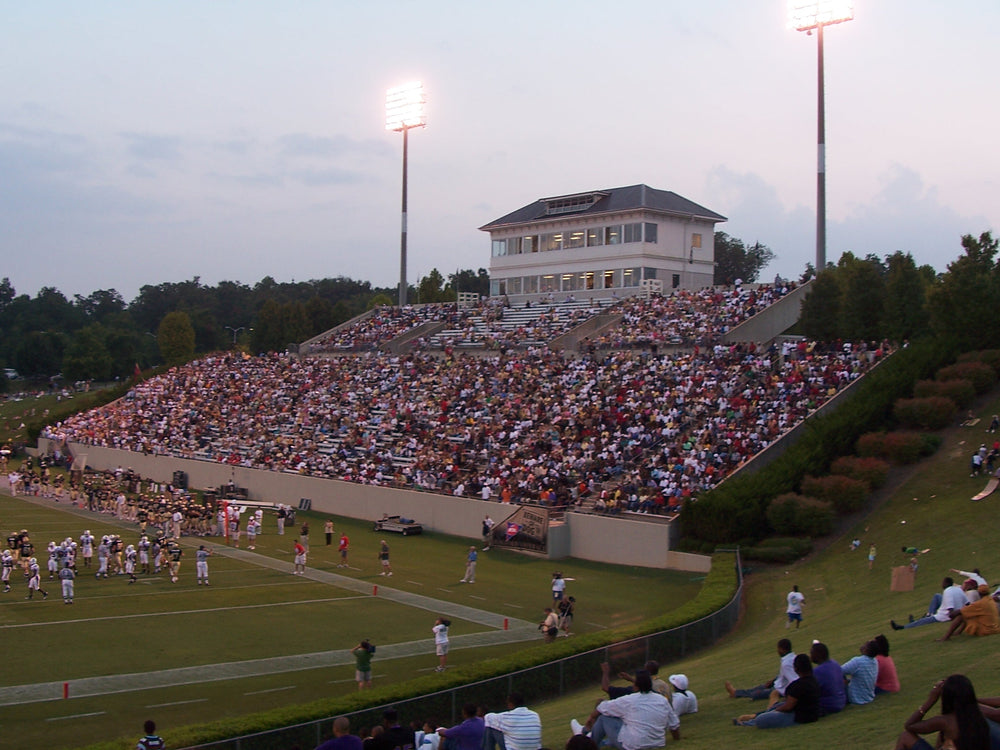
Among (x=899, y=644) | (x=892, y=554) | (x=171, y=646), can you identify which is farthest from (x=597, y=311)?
(x=899, y=644)

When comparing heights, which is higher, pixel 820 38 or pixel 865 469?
pixel 820 38

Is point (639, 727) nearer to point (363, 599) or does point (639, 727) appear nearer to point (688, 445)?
point (363, 599)

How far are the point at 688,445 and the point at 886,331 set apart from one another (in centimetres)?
1109

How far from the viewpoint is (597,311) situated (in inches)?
2156

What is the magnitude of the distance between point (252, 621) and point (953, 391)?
24.6 metres

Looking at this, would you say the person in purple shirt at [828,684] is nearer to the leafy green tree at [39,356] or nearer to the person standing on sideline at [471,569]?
the person standing on sideline at [471,569]

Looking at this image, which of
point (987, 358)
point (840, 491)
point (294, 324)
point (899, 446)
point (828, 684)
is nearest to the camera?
point (828, 684)

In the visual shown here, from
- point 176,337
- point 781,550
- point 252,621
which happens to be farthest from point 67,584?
point 176,337

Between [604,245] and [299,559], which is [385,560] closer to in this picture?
[299,559]

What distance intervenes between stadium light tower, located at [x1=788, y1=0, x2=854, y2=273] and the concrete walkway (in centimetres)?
2866

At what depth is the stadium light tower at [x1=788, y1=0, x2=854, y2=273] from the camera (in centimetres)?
4753

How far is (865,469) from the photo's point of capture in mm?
31828

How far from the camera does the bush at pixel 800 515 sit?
30156 mm

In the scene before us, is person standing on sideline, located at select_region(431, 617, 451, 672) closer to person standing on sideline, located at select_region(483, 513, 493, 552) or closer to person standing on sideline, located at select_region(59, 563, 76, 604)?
person standing on sideline, located at select_region(59, 563, 76, 604)
